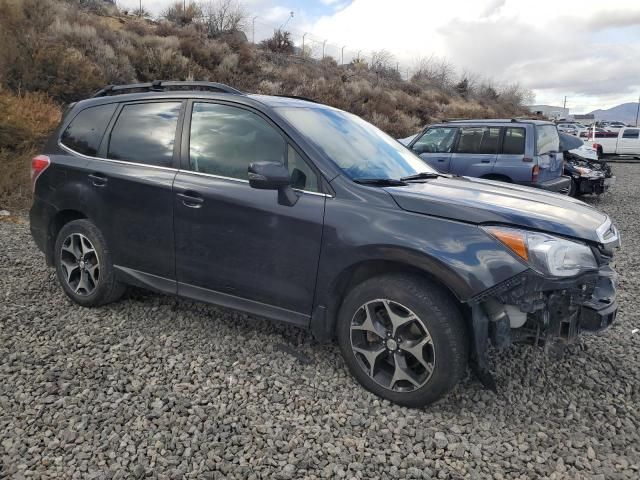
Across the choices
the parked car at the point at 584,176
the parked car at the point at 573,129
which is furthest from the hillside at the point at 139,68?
the parked car at the point at 584,176

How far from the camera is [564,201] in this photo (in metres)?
3.26

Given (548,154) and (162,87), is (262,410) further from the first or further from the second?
(548,154)

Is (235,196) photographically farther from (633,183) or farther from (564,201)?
(633,183)

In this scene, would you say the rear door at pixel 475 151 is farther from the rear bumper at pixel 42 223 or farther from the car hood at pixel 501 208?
the rear bumper at pixel 42 223

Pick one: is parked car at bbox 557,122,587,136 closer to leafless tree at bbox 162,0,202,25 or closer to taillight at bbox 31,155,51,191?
leafless tree at bbox 162,0,202,25

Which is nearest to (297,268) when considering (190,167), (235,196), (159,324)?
(235,196)

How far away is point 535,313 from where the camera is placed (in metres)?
2.67

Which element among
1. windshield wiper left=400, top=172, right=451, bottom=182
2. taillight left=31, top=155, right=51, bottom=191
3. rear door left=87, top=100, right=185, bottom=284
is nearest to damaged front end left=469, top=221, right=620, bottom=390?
windshield wiper left=400, top=172, right=451, bottom=182

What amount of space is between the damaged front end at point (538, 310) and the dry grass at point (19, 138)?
7.50 m

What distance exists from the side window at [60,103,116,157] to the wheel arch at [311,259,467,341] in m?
2.34

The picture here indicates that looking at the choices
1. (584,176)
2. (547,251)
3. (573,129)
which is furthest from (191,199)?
(573,129)

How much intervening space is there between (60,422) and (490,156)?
787 centimetres

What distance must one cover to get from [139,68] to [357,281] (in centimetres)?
1618

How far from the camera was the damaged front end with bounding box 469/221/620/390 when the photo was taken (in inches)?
100
